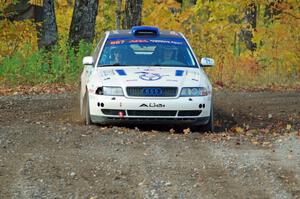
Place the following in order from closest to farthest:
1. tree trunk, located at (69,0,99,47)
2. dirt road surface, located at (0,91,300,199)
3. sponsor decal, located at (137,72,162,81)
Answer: dirt road surface, located at (0,91,300,199), sponsor decal, located at (137,72,162,81), tree trunk, located at (69,0,99,47)

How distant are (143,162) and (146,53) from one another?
13.5 ft

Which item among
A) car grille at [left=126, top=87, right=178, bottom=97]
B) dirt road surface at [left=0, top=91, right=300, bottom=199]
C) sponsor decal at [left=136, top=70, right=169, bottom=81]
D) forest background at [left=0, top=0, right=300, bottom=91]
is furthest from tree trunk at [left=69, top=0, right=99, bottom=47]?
car grille at [left=126, top=87, right=178, bottom=97]

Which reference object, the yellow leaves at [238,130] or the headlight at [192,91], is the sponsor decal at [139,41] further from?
the yellow leaves at [238,130]

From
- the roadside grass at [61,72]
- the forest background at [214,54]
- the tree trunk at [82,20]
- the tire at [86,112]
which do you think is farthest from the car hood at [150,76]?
the tree trunk at [82,20]

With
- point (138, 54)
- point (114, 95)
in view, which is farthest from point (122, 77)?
point (138, 54)

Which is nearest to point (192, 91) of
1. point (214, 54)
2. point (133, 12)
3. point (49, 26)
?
point (133, 12)

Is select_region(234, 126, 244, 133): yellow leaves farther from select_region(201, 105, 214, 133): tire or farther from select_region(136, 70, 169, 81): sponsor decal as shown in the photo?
select_region(136, 70, 169, 81): sponsor decal

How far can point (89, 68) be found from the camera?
1166cm

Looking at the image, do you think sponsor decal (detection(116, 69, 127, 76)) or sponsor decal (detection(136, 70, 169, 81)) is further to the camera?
sponsor decal (detection(116, 69, 127, 76))

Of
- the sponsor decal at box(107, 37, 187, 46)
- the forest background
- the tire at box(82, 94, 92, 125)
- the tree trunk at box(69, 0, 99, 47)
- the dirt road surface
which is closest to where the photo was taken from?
the dirt road surface

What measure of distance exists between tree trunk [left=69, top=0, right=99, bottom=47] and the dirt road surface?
31.3 feet

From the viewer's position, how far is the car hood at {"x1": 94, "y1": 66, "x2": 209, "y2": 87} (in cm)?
1020

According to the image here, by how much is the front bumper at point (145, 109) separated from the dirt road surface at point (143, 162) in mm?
223

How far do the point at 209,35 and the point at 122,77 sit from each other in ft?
42.9
